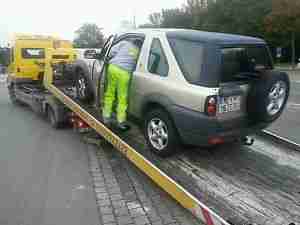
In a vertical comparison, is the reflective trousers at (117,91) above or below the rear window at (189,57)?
below

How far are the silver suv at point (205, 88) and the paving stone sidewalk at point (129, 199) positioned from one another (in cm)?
63

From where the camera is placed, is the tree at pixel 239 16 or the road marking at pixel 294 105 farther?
the tree at pixel 239 16

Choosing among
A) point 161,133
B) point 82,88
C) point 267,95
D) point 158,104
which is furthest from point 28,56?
point 267,95

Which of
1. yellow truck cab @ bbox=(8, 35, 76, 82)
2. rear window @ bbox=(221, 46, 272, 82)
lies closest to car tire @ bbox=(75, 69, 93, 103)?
rear window @ bbox=(221, 46, 272, 82)

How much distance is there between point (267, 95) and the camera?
4512mm

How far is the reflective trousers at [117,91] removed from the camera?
5489mm

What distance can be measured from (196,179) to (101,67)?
2925mm

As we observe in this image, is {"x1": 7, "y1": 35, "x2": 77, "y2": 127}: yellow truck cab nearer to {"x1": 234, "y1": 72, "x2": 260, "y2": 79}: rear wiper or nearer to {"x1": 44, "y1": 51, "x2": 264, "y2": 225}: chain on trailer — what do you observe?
{"x1": 44, "y1": 51, "x2": 264, "y2": 225}: chain on trailer

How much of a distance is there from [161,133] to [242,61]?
154 centimetres

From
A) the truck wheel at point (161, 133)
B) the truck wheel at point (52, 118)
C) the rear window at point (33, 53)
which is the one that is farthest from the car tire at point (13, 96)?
the truck wheel at point (161, 133)

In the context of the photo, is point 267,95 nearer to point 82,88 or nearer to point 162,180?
point 162,180

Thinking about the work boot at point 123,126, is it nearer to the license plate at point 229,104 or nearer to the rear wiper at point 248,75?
the license plate at point 229,104

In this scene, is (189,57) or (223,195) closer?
(223,195)

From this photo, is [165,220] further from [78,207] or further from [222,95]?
[222,95]
